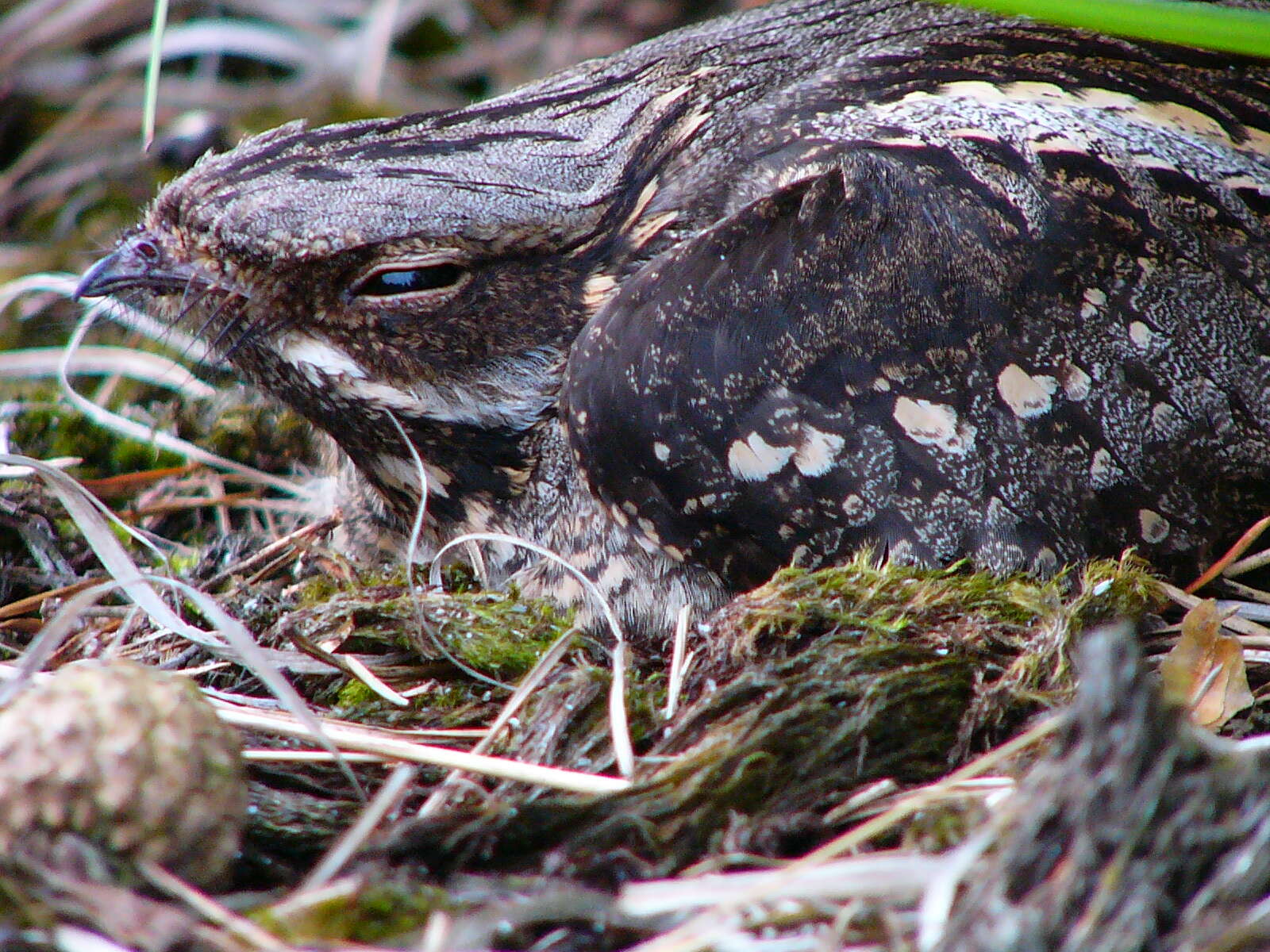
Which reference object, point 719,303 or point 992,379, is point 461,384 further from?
point 992,379

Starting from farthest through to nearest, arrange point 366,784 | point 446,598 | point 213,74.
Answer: point 213,74, point 446,598, point 366,784

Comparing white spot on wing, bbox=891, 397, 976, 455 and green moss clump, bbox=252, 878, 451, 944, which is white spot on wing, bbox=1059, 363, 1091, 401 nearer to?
white spot on wing, bbox=891, 397, 976, 455

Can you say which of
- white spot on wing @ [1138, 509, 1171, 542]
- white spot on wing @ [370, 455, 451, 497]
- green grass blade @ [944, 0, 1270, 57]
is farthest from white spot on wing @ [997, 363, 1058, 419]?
white spot on wing @ [370, 455, 451, 497]

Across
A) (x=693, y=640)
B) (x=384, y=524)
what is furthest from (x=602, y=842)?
(x=384, y=524)

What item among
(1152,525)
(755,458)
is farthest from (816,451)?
(1152,525)

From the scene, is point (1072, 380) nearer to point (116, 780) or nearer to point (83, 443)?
point (116, 780)

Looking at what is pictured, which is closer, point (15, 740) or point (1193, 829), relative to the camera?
point (1193, 829)
